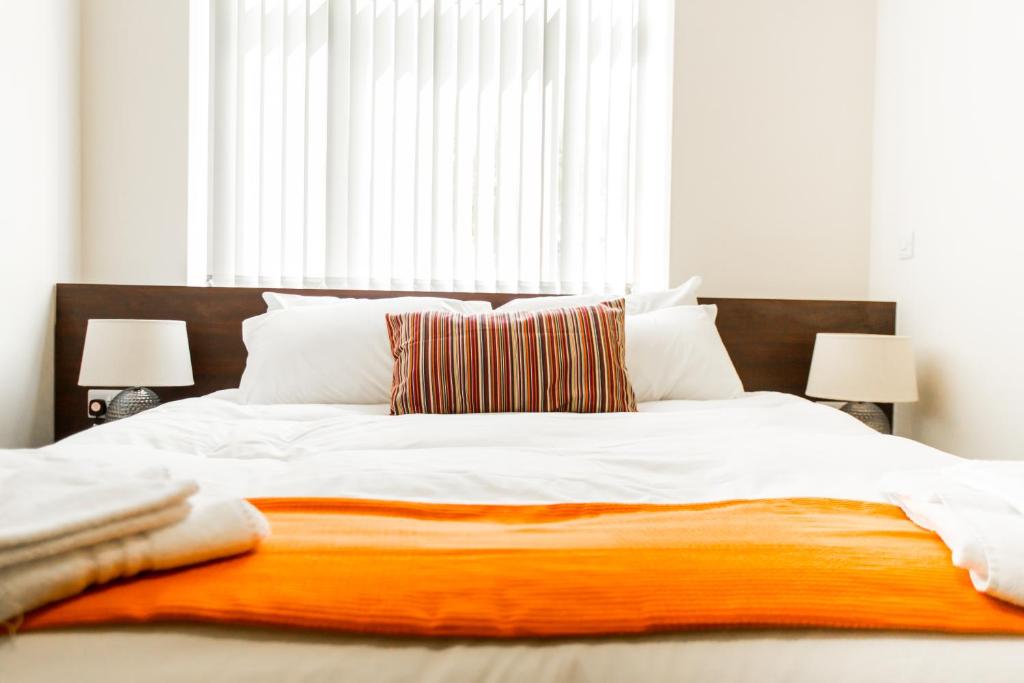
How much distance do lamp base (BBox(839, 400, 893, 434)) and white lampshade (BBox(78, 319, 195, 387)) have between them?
218 cm

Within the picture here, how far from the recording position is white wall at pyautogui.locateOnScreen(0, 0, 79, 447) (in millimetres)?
2092

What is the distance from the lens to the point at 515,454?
117 centimetres

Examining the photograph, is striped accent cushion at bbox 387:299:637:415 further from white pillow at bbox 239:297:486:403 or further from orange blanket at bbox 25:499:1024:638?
orange blanket at bbox 25:499:1024:638

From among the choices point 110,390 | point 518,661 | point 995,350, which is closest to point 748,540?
point 518,661

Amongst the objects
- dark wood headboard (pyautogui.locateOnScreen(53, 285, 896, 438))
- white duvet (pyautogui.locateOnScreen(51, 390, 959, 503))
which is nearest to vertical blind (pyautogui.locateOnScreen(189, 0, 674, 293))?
dark wood headboard (pyautogui.locateOnScreen(53, 285, 896, 438))

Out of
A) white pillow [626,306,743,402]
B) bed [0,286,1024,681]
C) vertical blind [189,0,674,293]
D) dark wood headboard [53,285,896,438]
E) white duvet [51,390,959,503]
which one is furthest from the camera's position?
vertical blind [189,0,674,293]

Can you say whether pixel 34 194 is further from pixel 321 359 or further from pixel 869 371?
pixel 869 371

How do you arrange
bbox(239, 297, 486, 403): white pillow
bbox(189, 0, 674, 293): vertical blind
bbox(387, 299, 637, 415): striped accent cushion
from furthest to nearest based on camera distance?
bbox(189, 0, 674, 293): vertical blind, bbox(239, 297, 486, 403): white pillow, bbox(387, 299, 637, 415): striped accent cushion

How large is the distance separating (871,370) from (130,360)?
2281 mm

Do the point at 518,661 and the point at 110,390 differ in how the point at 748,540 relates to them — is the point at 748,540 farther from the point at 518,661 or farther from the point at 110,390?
the point at 110,390

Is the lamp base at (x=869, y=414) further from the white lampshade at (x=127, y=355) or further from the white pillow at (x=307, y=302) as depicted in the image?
the white lampshade at (x=127, y=355)

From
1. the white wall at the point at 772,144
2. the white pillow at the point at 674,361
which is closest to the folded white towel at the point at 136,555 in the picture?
the white pillow at the point at 674,361

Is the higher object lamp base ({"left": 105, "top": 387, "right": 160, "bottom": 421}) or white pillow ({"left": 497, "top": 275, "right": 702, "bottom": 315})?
white pillow ({"left": 497, "top": 275, "right": 702, "bottom": 315})

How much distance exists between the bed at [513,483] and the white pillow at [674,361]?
7cm
